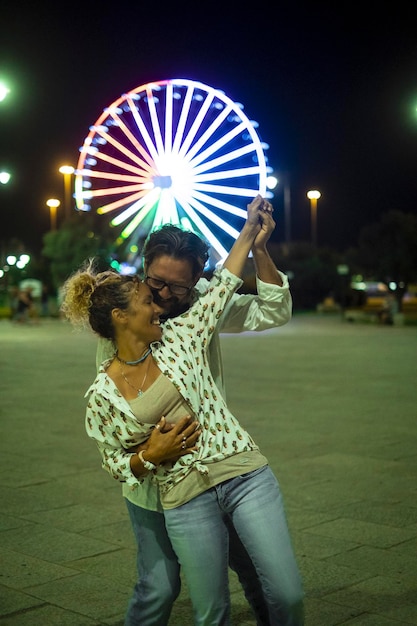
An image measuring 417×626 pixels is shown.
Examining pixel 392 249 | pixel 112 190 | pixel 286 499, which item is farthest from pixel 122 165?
pixel 392 249

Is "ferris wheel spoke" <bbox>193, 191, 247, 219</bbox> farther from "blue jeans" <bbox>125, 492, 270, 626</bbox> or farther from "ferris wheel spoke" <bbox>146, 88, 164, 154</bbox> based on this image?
"blue jeans" <bbox>125, 492, 270, 626</bbox>

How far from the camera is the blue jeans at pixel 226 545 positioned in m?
2.96

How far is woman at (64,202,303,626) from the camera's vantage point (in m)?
→ 2.98

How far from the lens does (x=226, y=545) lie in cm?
304

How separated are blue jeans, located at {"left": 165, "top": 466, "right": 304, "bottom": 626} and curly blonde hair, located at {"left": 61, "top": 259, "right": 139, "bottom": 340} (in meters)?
0.70

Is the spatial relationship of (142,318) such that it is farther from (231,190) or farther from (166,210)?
(231,190)

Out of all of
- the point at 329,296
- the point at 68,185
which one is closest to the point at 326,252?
the point at 329,296

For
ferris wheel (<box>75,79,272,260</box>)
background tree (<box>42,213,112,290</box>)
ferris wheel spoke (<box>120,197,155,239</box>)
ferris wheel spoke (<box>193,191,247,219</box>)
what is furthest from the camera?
background tree (<box>42,213,112,290</box>)

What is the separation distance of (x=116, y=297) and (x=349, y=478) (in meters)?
4.36

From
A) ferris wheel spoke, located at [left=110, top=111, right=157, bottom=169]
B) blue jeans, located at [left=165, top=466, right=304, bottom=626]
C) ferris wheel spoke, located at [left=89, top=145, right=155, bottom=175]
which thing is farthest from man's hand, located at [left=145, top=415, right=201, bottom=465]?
ferris wheel spoke, located at [left=110, top=111, right=157, bottom=169]

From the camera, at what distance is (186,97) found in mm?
16547

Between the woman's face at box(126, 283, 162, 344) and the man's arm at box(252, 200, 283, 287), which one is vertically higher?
the man's arm at box(252, 200, 283, 287)

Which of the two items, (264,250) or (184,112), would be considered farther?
(184,112)

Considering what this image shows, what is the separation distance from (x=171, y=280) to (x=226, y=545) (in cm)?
98
